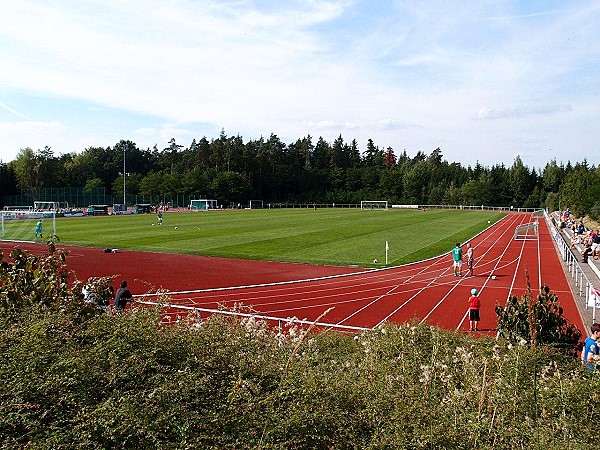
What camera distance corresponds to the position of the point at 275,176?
11762 centimetres

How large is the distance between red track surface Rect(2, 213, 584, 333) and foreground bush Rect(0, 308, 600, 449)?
733 centimetres

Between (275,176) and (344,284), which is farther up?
(275,176)

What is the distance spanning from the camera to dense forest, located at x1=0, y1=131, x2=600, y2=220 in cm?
10138

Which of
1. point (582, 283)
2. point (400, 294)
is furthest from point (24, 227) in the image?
point (582, 283)

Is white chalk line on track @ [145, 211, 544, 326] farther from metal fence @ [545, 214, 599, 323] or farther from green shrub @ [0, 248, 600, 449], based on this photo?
green shrub @ [0, 248, 600, 449]

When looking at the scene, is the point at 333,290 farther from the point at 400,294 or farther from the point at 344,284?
the point at 400,294

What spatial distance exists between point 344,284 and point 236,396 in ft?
56.2

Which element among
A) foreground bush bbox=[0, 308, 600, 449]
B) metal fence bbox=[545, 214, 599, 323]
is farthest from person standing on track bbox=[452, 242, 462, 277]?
foreground bush bbox=[0, 308, 600, 449]

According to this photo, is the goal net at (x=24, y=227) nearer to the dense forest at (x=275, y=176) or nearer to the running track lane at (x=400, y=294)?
the running track lane at (x=400, y=294)

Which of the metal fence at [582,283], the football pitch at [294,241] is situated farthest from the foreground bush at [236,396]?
the football pitch at [294,241]

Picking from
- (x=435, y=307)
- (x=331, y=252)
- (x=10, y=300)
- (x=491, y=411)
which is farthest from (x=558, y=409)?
(x=331, y=252)

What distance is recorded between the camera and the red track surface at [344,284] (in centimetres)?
Answer: 1748

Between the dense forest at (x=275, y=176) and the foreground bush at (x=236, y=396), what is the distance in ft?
284

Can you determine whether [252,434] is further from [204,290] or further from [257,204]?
[257,204]
